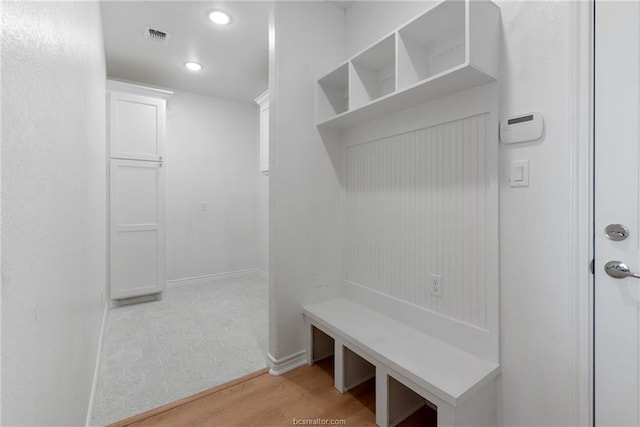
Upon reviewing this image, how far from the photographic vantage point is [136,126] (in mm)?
3184

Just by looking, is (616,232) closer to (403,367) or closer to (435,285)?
(435,285)

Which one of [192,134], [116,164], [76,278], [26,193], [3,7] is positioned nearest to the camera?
[3,7]

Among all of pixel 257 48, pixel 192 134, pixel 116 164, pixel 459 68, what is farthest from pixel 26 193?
pixel 192 134

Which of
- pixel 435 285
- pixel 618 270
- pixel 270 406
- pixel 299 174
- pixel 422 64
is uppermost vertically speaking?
pixel 422 64

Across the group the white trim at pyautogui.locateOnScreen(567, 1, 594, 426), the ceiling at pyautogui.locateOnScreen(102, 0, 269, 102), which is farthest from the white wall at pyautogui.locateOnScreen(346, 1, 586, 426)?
the ceiling at pyautogui.locateOnScreen(102, 0, 269, 102)

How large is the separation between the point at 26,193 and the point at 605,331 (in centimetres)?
188

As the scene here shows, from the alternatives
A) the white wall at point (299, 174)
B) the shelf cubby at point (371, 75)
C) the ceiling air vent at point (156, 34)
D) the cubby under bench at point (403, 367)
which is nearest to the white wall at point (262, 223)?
the ceiling air vent at point (156, 34)

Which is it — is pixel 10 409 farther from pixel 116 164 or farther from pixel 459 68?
pixel 116 164

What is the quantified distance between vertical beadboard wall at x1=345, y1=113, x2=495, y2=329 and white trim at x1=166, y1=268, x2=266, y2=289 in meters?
2.64

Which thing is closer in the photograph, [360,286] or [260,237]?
[360,286]

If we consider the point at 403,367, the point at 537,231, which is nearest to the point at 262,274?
the point at 403,367

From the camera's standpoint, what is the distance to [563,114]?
118 centimetres

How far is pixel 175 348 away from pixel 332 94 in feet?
7.62

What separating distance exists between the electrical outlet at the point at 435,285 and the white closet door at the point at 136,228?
2.99 meters
